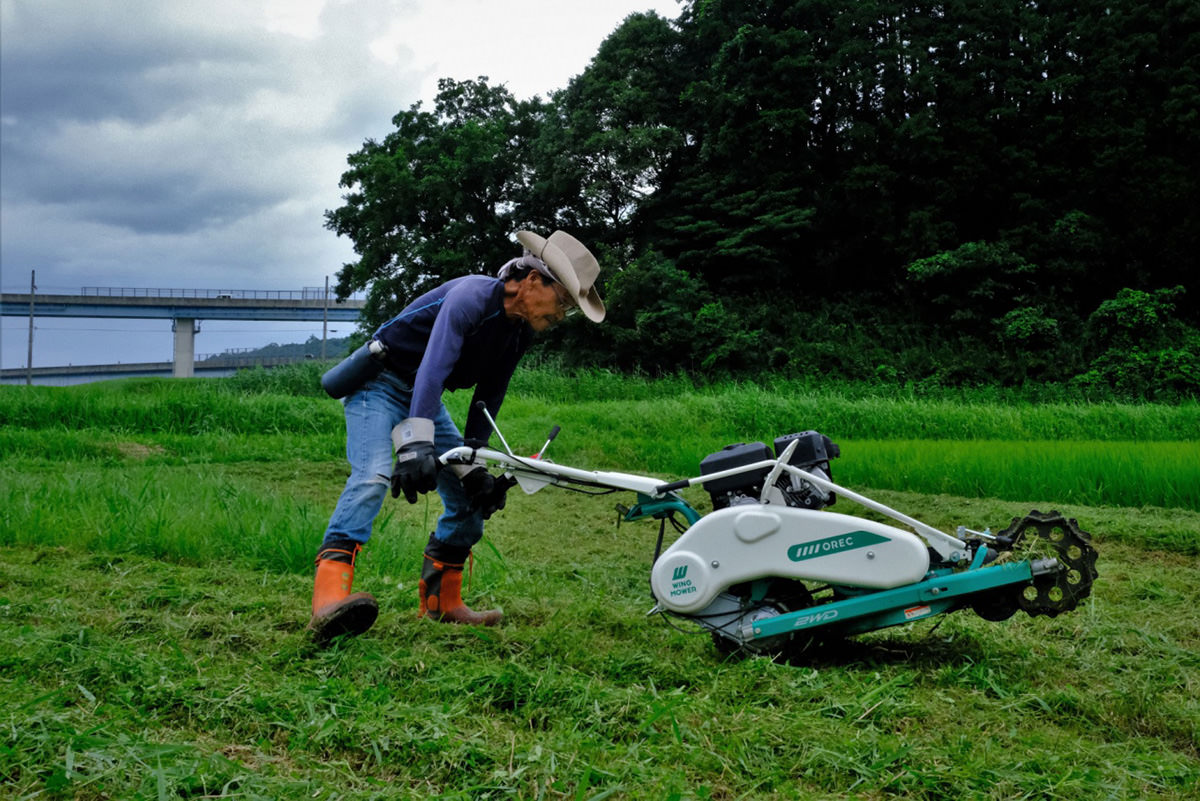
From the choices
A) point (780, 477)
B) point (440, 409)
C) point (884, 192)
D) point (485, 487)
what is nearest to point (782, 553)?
point (780, 477)

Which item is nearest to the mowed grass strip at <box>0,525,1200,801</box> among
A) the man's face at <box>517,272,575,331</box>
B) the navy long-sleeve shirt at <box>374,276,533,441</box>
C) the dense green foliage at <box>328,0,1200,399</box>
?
the navy long-sleeve shirt at <box>374,276,533,441</box>

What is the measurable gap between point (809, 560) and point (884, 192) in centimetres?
2222

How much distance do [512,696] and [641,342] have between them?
19.9 m

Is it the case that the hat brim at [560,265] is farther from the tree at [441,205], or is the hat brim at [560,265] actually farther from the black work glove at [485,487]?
the tree at [441,205]

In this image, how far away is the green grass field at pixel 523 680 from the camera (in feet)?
7.75

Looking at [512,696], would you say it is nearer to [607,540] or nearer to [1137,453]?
[607,540]

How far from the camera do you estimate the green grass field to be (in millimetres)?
2361

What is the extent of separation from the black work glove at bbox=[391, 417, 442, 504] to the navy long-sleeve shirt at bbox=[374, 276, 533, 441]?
6cm

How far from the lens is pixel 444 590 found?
3.99m

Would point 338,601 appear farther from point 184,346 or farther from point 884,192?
point 184,346

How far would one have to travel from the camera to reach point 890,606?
10.5ft

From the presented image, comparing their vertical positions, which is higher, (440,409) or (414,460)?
(440,409)

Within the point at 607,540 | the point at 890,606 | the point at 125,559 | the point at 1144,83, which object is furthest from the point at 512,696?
the point at 1144,83

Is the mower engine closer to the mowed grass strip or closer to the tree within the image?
the mowed grass strip
